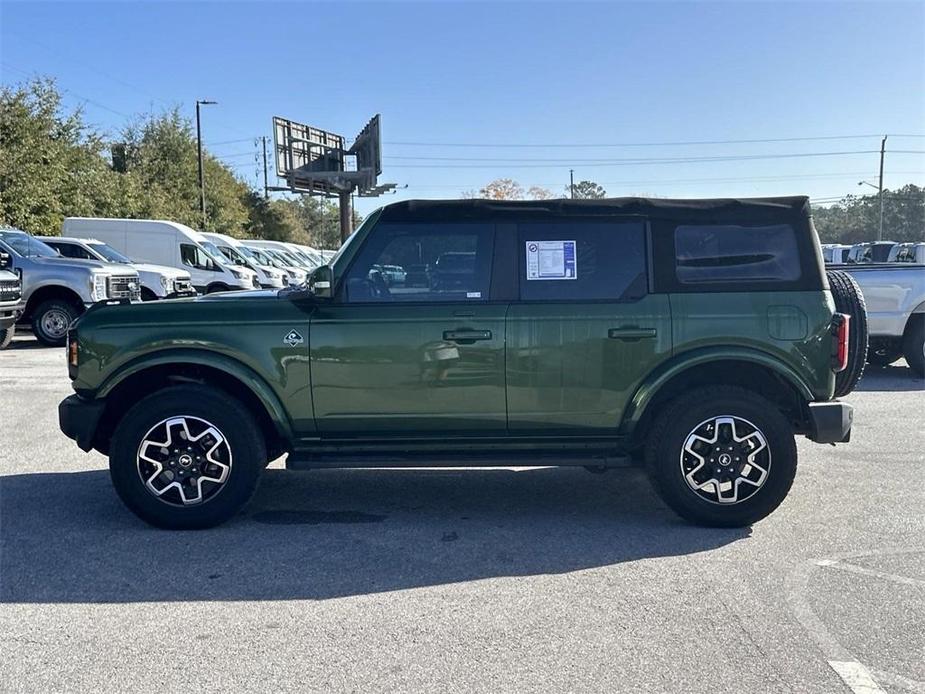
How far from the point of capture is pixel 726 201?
480cm

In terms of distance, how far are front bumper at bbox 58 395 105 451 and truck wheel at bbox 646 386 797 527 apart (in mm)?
3423

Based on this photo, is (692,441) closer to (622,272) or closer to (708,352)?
(708,352)

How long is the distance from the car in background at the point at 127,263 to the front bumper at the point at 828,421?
13094 millimetres

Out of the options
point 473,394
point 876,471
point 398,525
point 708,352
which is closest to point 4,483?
point 398,525

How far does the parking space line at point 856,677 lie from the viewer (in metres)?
2.96

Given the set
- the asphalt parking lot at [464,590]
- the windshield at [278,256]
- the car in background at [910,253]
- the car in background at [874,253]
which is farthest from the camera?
the windshield at [278,256]

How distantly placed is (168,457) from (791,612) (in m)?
3.53

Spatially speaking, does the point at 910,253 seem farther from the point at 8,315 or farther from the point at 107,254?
the point at 8,315

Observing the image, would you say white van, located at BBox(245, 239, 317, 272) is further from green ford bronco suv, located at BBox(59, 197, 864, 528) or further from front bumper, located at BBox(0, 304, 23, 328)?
green ford bronco suv, located at BBox(59, 197, 864, 528)

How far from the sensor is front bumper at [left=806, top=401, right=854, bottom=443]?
4.65 m

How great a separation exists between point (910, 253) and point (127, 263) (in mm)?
17262

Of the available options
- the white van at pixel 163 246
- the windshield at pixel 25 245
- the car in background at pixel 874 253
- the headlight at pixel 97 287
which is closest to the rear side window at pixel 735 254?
the headlight at pixel 97 287

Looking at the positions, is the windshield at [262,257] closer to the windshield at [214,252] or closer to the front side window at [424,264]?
the windshield at [214,252]

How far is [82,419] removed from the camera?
469 cm
